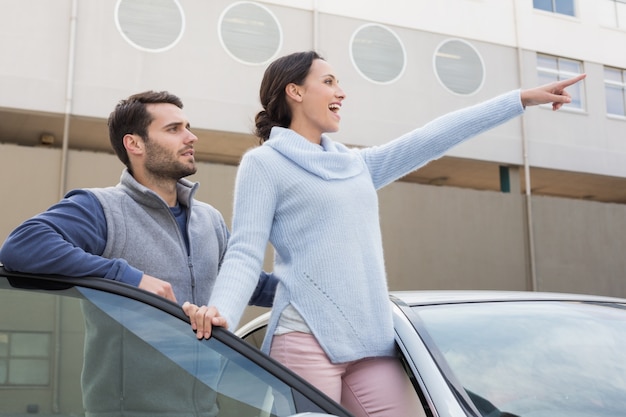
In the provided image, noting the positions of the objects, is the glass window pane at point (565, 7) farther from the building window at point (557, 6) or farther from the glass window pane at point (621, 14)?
the glass window pane at point (621, 14)

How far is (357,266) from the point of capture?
67.9 inches

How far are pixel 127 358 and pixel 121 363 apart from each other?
0.6 inches

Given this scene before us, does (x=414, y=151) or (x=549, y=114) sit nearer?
(x=414, y=151)

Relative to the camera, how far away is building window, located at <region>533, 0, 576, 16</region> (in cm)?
1341

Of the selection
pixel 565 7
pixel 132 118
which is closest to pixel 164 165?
pixel 132 118

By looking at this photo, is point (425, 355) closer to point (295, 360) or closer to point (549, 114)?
point (295, 360)

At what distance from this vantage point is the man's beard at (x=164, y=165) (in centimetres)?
203

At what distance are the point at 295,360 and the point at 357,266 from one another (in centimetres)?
27

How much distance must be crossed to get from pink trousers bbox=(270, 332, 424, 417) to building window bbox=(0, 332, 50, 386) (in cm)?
56

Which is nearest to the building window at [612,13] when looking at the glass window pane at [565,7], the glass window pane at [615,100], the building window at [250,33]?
the glass window pane at [565,7]

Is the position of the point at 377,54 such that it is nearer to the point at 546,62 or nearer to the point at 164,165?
the point at 546,62

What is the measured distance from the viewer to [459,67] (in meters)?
12.4

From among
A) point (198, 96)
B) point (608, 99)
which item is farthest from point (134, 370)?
point (608, 99)

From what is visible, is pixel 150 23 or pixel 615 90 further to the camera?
pixel 615 90
